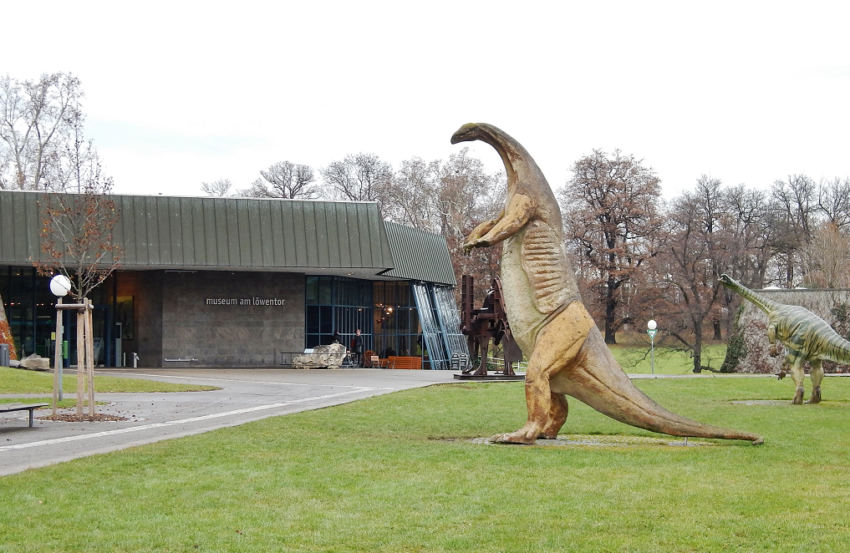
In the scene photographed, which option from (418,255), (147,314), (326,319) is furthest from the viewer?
(418,255)

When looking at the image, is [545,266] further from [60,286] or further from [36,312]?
[36,312]

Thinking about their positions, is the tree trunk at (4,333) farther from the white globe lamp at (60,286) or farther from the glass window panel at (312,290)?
the white globe lamp at (60,286)

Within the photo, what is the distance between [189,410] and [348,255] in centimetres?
1905

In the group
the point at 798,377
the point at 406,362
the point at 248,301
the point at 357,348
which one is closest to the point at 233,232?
the point at 248,301

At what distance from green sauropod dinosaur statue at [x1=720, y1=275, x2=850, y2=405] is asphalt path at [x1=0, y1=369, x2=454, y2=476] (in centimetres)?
881

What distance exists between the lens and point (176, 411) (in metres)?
17.9

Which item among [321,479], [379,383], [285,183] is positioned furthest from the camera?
[285,183]

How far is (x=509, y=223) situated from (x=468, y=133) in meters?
1.43

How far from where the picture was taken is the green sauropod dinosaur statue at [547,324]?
1188 cm

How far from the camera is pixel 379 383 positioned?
2756cm

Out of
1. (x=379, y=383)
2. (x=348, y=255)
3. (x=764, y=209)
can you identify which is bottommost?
(x=379, y=383)

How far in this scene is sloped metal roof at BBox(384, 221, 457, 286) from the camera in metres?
44.0

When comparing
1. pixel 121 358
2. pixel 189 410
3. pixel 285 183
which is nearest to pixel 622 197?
pixel 285 183

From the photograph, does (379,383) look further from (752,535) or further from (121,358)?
(752,535)
